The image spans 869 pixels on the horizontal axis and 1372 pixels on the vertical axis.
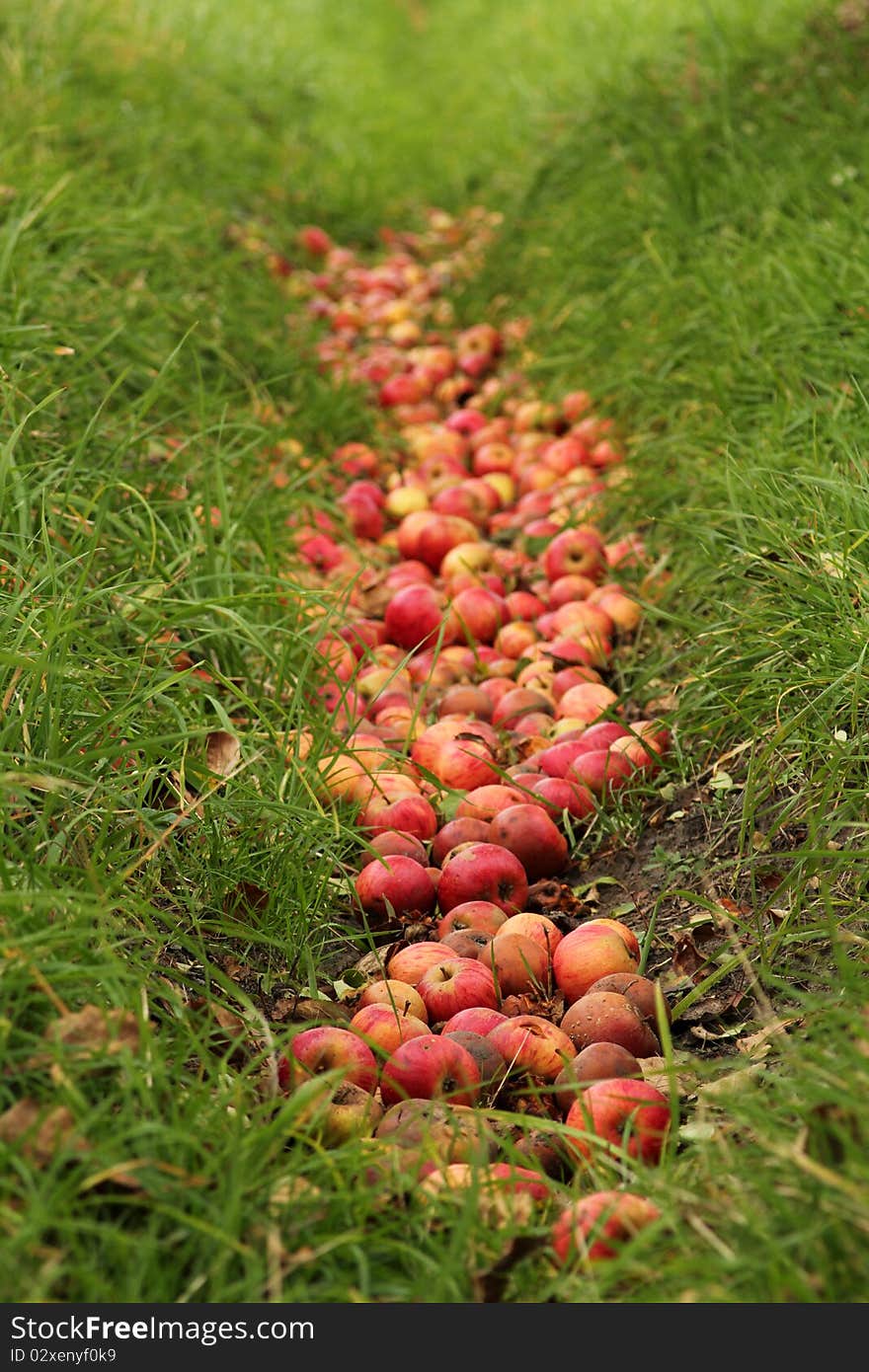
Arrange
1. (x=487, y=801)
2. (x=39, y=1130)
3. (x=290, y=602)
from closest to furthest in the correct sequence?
(x=39, y=1130)
(x=487, y=801)
(x=290, y=602)

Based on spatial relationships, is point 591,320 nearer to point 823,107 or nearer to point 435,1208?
point 823,107

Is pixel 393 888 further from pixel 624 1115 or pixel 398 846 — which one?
pixel 624 1115

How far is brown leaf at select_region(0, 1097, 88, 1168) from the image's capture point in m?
1.69

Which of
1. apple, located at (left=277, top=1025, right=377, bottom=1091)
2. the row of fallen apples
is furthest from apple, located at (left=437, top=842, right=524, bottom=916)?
apple, located at (left=277, top=1025, right=377, bottom=1091)

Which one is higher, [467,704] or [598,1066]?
[598,1066]

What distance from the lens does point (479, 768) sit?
3.18 m

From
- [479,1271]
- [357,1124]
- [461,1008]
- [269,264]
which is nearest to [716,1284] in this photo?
[479,1271]

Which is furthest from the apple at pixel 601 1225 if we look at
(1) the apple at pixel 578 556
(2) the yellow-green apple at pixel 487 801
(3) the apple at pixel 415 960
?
(1) the apple at pixel 578 556

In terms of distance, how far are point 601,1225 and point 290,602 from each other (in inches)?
76.2

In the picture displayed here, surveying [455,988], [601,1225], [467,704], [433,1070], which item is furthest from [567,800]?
[601,1225]

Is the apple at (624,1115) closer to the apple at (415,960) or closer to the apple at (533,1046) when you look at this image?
the apple at (533,1046)

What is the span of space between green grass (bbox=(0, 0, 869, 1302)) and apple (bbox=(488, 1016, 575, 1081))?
9.4 inches

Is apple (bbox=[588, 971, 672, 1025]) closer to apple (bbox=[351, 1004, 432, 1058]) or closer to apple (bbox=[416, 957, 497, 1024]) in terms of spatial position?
apple (bbox=[416, 957, 497, 1024])

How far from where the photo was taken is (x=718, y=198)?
16.4 ft
